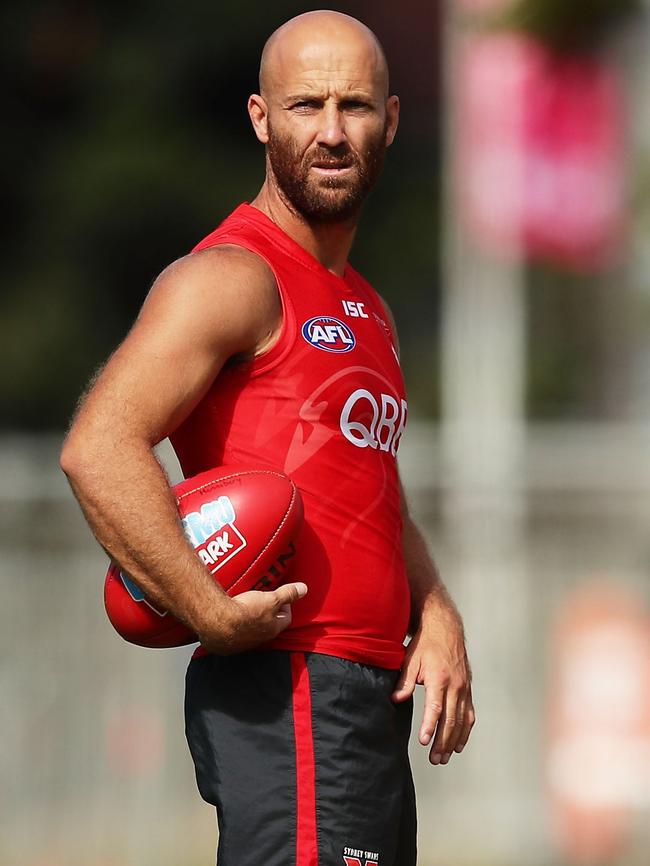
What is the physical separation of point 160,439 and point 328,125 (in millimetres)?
724

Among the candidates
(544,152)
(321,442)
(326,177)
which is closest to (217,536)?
(321,442)

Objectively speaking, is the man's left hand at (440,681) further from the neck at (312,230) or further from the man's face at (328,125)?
the man's face at (328,125)

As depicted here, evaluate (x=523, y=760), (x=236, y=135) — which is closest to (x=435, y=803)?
(x=523, y=760)

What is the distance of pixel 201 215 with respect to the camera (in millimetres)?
21594

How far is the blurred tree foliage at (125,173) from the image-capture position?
21.6 meters

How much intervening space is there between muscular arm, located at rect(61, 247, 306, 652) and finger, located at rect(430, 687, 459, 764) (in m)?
0.53

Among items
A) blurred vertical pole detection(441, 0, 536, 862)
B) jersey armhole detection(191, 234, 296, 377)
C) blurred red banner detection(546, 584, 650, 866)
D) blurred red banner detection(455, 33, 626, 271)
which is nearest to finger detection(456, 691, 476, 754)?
jersey armhole detection(191, 234, 296, 377)

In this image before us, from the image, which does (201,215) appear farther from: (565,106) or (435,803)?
(435,803)

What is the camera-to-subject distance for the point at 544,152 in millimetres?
10758

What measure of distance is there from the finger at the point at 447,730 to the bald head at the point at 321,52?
1.27 m

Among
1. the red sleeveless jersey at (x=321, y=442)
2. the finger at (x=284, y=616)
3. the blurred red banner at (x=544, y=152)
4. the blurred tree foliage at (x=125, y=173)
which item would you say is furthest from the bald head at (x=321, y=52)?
the blurred tree foliage at (x=125, y=173)

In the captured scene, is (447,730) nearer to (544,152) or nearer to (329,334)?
(329,334)

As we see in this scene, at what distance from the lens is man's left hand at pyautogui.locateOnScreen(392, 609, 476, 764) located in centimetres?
353

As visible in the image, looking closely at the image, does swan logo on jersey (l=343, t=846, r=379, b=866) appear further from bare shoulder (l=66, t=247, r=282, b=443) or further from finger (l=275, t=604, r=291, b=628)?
bare shoulder (l=66, t=247, r=282, b=443)
